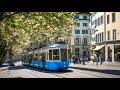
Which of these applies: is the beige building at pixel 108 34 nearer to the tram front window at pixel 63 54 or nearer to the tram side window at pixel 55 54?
the tram front window at pixel 63 54

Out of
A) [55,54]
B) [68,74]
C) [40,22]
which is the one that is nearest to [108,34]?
[55,54]

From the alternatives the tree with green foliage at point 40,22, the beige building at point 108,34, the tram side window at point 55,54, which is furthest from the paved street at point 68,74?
the beige building at point 108,34

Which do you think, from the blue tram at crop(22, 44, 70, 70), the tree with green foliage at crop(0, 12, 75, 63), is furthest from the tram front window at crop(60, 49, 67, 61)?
the tree with green foliage at crop(0, 12, 75, 63)

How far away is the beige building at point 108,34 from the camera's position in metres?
47.0

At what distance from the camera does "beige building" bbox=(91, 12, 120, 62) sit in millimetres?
46969

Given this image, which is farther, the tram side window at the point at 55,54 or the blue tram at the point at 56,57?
the tram side window at the point at 55,54

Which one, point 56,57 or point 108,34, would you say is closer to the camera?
point 56,57

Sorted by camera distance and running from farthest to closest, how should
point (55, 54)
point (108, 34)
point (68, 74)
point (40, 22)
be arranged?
point (108, 34), point (55, 54), point (68, 74), point (40, 22)

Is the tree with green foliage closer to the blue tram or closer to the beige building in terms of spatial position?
the blue tram

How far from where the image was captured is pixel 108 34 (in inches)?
2034

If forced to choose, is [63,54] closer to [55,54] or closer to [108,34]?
[55,54]
